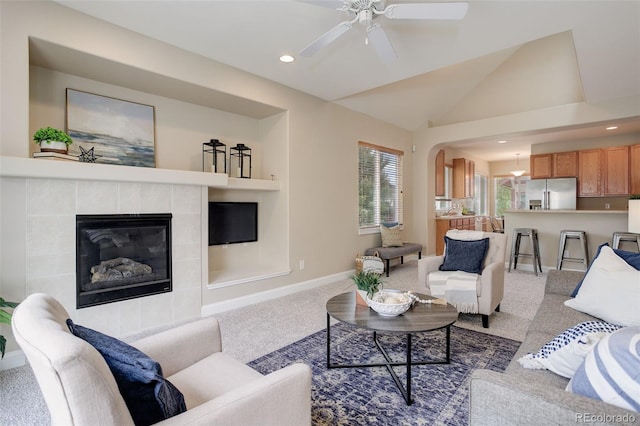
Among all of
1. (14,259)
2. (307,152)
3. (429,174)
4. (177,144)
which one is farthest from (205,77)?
(429,174)

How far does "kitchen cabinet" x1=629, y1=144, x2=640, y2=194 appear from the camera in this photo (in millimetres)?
6086

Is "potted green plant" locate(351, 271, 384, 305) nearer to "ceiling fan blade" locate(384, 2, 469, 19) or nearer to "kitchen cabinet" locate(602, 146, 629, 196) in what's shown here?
"ceiling fan blade" locate(384, 2, 469, 19)

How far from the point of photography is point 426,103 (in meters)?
5.97

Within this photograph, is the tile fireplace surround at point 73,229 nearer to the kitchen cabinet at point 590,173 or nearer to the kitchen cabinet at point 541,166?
the kitchen cabinet at point 541,166

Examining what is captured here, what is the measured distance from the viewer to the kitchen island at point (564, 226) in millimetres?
5148

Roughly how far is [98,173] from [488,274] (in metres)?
3.62

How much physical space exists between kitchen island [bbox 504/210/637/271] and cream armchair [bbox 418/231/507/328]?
289cm

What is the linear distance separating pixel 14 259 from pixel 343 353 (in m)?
2.63

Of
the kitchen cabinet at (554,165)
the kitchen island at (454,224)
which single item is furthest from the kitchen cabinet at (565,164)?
the kitchen island at (454,224)

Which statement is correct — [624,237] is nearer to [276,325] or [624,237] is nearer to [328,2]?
[276,325]

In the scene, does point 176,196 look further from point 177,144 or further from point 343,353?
point 343,353

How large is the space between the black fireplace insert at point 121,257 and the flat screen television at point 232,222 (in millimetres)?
807

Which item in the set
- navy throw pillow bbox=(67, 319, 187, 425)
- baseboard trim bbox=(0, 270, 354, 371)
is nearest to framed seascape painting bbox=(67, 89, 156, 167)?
baseboard trim bbox=(0, 270, 354, 371)

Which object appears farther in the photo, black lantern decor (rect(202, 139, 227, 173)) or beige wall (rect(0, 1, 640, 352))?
black lantern decor (rect(202, 139, 227, 173))
